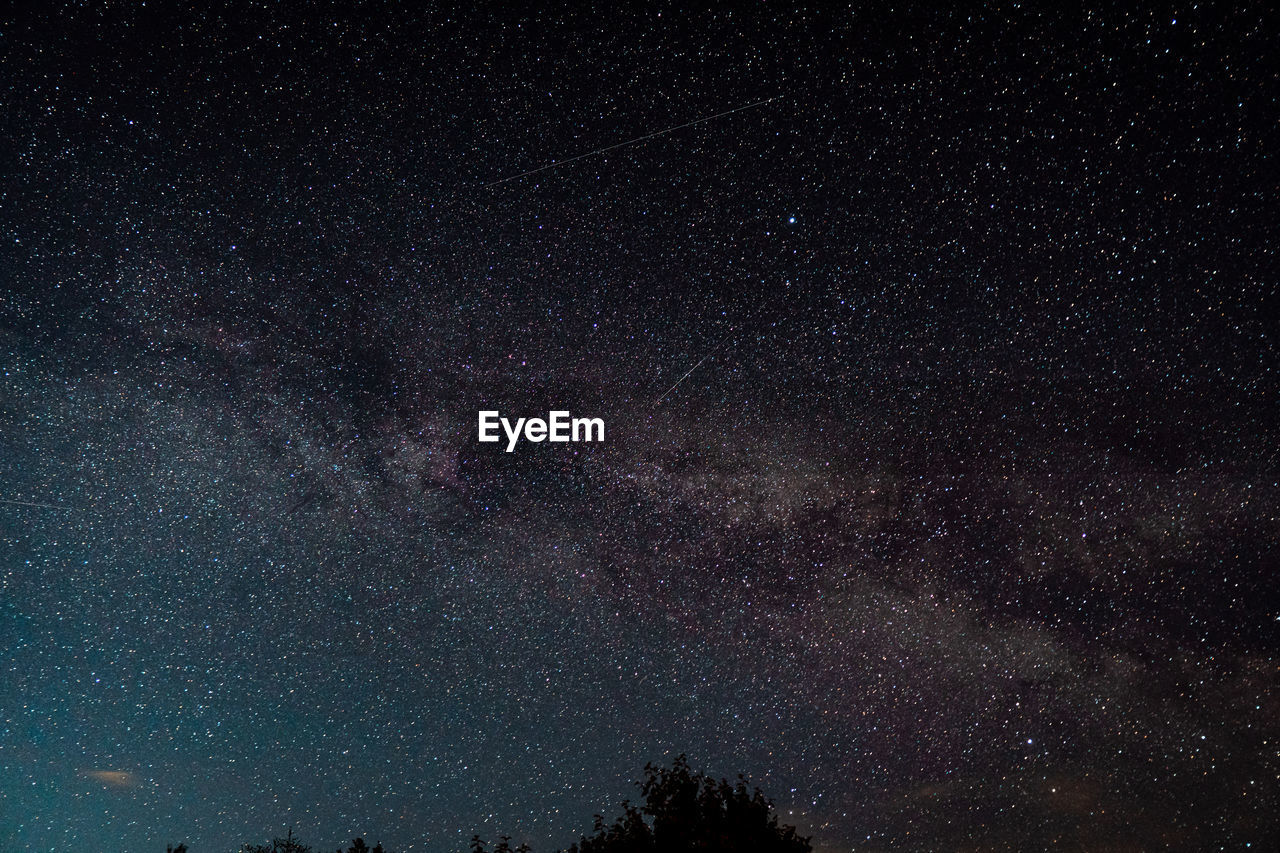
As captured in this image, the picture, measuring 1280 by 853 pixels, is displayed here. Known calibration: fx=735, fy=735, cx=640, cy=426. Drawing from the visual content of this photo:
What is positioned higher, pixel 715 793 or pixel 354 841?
pixel 715 793

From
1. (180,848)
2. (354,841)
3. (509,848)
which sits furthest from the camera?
(180,848)

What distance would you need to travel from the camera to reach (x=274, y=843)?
22219mm

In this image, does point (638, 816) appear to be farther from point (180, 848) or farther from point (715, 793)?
point (180, 848)

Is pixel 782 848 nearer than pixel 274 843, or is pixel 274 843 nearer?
pixel 782 848

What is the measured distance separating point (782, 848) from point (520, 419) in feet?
32.3

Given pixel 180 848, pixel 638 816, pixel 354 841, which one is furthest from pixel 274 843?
pixel 638 816

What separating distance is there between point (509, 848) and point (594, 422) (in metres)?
9.16

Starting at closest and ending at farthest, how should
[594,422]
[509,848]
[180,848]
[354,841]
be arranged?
[594,422], [509,848], [354,841], [180,848]

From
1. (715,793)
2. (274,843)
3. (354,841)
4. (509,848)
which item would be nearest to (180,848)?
(274,843)

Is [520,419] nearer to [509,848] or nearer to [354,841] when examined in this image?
[509,848]

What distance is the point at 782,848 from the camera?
47.3 ft

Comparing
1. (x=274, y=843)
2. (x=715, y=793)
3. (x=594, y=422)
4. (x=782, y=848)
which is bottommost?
(x=274, y=843)

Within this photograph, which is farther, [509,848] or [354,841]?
[354,841]

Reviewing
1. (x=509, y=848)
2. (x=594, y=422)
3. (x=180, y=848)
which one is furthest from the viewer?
(x=180, y=848)
